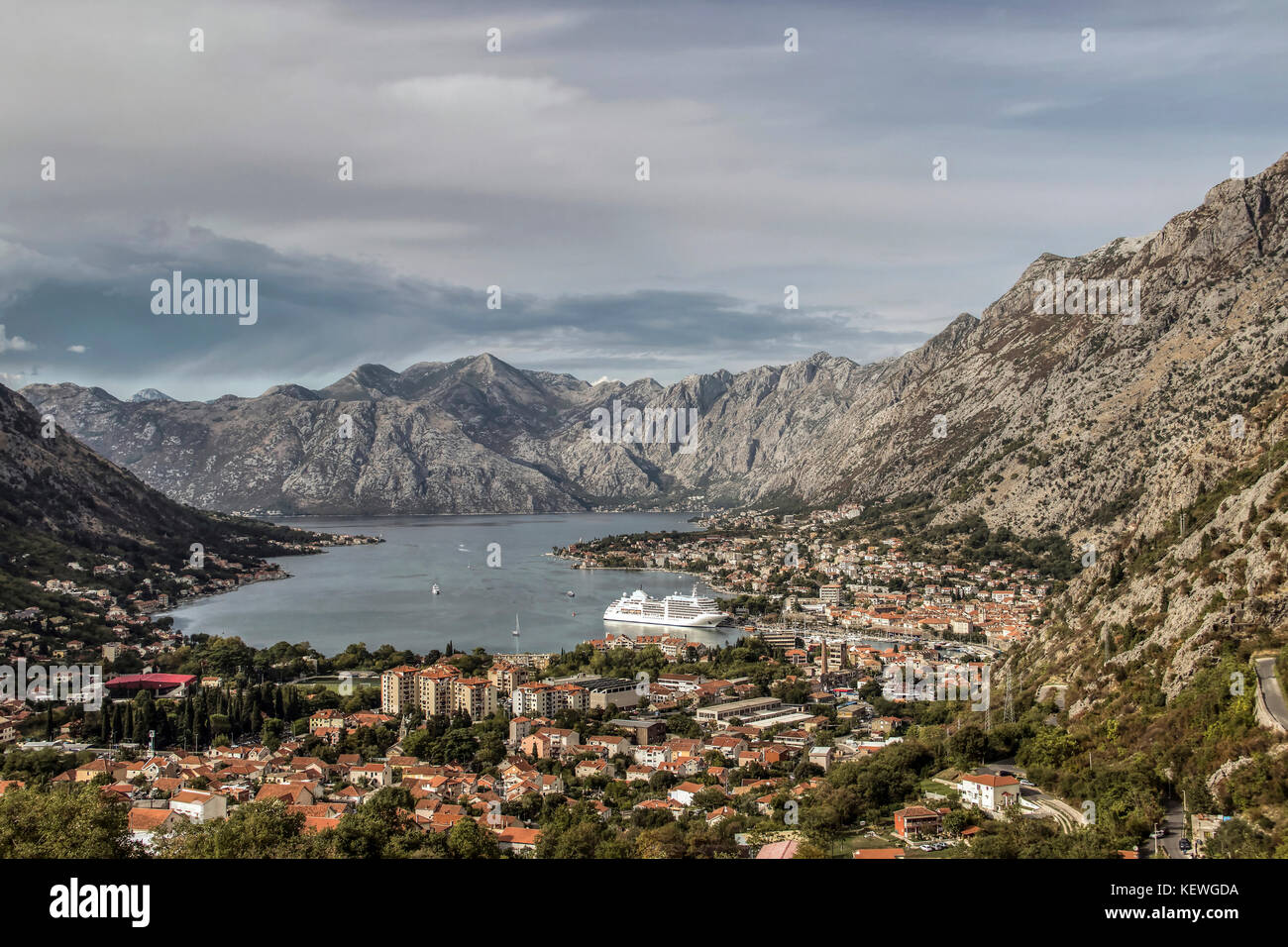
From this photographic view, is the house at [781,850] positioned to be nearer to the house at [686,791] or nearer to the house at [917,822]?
the house at [917,822]

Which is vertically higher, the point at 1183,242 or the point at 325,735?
the point at 1183,242

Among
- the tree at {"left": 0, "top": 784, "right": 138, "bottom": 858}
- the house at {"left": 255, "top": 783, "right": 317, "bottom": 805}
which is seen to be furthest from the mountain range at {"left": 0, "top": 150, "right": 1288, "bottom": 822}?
the house at {"left": 255, "top": 783, "right": 317, "bottom": 805}

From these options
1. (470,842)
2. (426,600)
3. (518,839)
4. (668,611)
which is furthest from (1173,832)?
(426,600)

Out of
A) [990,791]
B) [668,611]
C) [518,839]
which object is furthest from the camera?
[668,611]

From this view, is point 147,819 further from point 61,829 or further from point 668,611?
point 668,611
